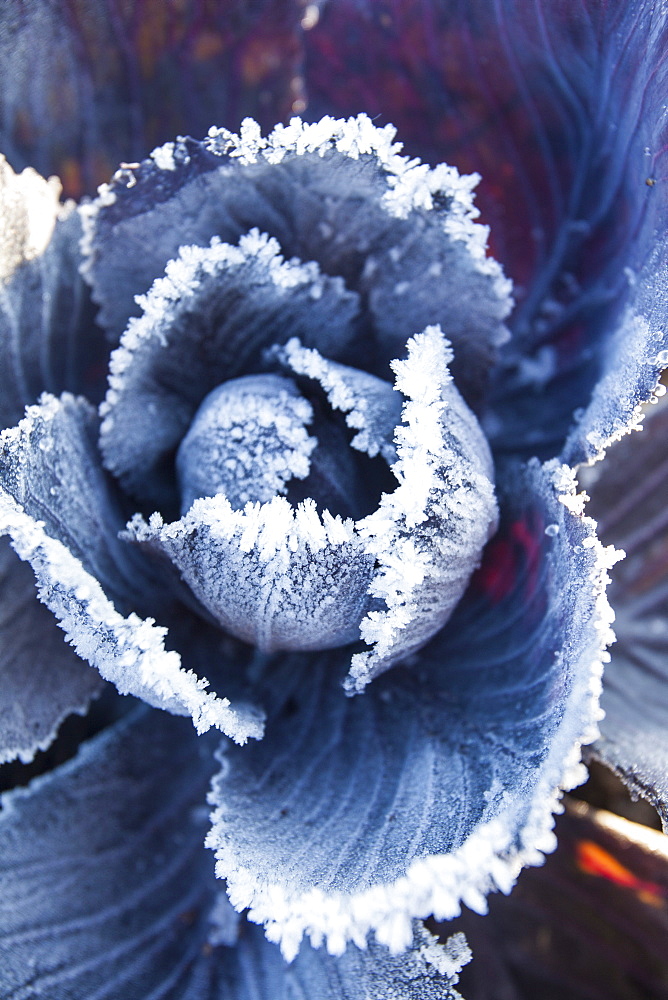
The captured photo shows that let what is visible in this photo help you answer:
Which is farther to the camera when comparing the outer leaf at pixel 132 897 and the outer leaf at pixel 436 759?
the outer leaf at pixel 132 897

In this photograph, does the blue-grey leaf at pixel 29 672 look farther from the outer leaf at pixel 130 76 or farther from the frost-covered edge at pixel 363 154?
the outer leaf at pixel 130 76

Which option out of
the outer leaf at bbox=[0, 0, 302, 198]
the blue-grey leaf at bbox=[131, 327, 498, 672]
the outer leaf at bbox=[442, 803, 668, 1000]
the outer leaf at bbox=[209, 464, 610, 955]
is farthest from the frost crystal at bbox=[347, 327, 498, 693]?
the outer leaf at bbox=[0, 0, 302, 198]

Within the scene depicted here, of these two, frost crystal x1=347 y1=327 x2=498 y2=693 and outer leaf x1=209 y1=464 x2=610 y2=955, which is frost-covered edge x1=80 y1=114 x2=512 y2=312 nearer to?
frost crystal x1=347 y1=327 x2=498 y2=693

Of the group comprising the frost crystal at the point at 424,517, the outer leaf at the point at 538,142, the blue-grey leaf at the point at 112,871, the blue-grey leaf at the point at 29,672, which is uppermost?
the outer leaf at the point at 538,142

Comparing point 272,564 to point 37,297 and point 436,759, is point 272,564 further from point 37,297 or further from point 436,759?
point 37,297

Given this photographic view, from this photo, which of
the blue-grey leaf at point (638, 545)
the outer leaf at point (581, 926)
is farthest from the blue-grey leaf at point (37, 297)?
the outer leaf at point (581, 926)

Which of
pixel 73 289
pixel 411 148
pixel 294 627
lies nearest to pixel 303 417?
pixel 294 627

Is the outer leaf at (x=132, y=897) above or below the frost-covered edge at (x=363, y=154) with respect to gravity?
below

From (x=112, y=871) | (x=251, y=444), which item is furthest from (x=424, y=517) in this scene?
(x=112, y=871)
